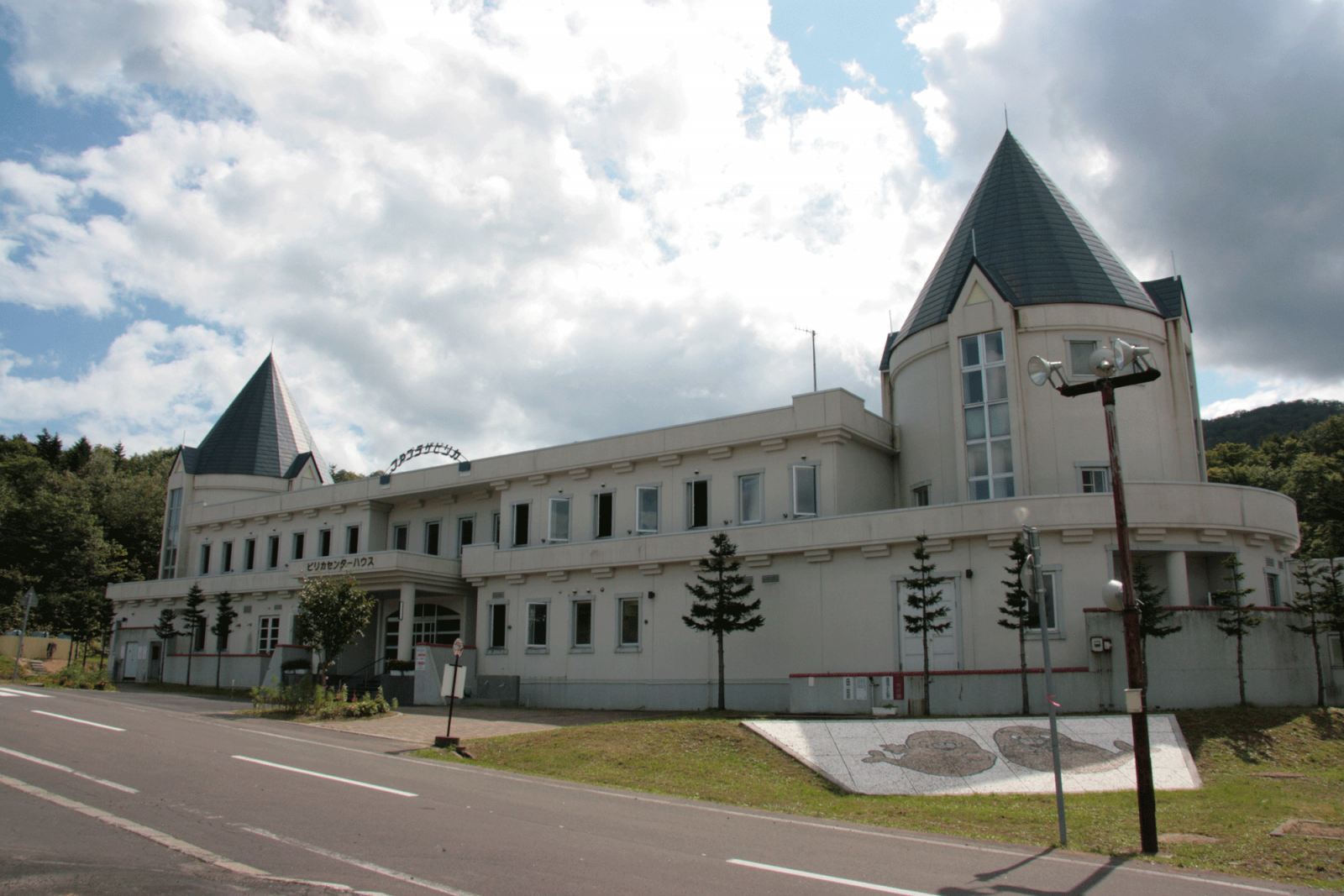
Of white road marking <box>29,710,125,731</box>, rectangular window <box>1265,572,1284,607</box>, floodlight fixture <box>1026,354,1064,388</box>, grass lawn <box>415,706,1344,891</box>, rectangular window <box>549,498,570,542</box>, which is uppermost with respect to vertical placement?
rectangular window <box>549,498,570,542</box>

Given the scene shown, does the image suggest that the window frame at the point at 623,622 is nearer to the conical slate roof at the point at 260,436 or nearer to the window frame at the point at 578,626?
the window frame at the point at 578,626

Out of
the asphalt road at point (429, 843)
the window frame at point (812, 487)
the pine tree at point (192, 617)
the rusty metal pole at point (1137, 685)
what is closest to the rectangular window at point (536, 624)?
the window frame at point (812, 487)

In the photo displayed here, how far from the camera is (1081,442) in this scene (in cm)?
2756

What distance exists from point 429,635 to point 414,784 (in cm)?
2592

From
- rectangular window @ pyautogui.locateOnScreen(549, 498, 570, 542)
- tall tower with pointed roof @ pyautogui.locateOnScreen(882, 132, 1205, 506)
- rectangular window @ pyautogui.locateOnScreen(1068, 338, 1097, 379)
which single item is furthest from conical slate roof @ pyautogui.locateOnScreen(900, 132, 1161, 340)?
rectangular window @ pyautogui.locateOnScreen(549, 498, 570, 542)

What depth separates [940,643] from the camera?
25.0 meters

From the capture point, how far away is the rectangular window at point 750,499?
2988 cm

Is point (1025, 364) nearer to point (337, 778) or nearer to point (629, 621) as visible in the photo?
point (629, 621)

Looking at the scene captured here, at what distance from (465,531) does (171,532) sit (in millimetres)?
21777

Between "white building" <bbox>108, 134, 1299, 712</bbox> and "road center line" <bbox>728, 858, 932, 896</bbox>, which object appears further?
"white building" <bbox>108, 134, 1299, 712</bbox>

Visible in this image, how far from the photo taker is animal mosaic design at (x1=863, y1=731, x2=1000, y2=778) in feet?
52.7

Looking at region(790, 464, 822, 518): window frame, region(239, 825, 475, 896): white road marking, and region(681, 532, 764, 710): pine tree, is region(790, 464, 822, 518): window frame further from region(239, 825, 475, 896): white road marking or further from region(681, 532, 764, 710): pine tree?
region(239, 825, 475, 896): white road marking

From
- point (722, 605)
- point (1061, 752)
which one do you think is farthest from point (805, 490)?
point (1061, 752)

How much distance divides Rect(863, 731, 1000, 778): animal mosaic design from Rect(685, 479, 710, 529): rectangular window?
1400 centimetres
